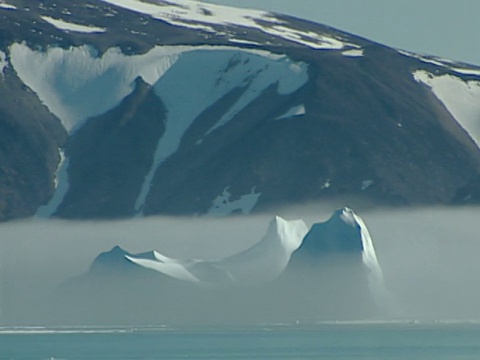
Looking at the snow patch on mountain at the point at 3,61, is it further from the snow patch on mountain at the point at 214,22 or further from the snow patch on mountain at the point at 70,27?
the snow patch on mountain at the point at 214,22

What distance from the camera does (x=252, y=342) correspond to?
105000mm

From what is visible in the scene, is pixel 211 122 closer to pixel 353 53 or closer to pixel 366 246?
pixel 353 53

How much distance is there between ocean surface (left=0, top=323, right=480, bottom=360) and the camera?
305 ft

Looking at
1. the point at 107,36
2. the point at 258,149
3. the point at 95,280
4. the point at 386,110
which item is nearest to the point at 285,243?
the point at 95,280

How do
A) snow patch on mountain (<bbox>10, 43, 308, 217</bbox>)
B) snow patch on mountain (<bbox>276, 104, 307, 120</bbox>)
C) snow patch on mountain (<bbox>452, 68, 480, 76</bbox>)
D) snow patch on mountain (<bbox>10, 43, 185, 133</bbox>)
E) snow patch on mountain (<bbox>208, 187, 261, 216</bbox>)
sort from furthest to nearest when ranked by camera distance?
snow patch on mountain (<bbox>452, 68, 480, 76</bbox>) < snow patch on mountain (<bbox>10, 43, 185, 133</bbox>) < snow patch on mountain (<bbox>10, 43, 308, 217</bbox>) < snow patch on mountain (<bbox>276, 104, 307, 120</bbox>) < snow patch on mountain (<bbox>208, 187, 261, 216</bbox>)

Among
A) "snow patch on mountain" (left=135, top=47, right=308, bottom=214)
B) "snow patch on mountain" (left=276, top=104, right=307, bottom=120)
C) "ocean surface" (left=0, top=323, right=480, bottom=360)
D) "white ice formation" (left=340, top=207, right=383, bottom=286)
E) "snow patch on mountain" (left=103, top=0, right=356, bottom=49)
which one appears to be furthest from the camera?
"snow patch on mountain" (left=103, top=0, right=356, bottom=49)

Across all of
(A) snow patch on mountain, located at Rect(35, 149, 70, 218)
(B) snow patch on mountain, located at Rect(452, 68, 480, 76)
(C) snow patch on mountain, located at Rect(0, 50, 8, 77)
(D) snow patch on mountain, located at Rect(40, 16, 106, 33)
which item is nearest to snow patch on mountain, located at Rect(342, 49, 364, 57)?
(B) snow patch on mountain, located at Rect(452, 68, 480, 76)

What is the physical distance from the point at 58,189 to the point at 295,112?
20.6 metres

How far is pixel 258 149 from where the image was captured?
151 metres

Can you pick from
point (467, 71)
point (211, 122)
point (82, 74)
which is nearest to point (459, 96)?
point (467, 71)

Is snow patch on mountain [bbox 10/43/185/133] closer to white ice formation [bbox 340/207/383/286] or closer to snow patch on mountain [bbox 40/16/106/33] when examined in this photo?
snow patch on mountain [bbox 40/16/106/33]

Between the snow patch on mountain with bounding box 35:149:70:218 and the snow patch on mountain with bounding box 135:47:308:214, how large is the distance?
8.69 metres

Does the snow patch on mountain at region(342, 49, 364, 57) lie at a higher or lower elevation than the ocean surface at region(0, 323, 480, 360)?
lower

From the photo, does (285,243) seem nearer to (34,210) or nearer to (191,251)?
(191,251)
